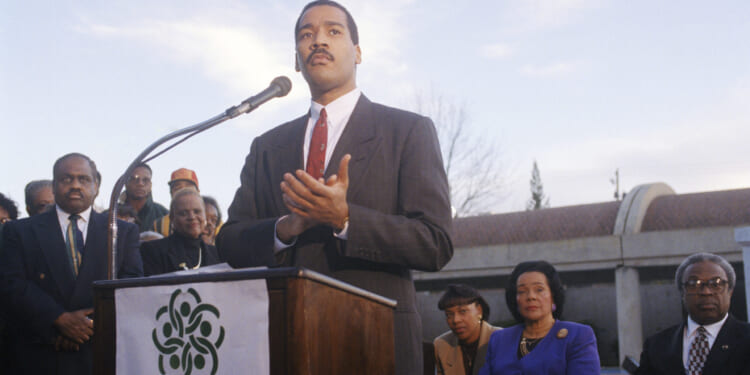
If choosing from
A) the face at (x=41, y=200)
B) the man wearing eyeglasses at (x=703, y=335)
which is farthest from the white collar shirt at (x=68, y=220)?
the man wearing eyeglasses at (x=703, y=335)

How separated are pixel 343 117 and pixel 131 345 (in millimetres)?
1004

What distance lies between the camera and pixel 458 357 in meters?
6.32

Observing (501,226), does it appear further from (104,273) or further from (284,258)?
(284,258)

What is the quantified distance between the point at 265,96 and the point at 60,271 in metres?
1.63

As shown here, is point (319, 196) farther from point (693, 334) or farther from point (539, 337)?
point (693, 334)

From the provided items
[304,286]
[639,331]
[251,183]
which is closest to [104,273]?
[251,183]

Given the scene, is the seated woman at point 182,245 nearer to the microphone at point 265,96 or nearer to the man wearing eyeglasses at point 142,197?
the man wearing eyeglasses at point 142,197

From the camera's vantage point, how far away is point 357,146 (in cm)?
235

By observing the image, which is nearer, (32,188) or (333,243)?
(333,243)

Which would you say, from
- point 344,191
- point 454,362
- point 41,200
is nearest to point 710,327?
point 454,362

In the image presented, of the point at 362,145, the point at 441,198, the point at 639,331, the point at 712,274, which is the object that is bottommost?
the point at 639,331

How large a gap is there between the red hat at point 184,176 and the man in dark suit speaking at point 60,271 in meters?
2.38

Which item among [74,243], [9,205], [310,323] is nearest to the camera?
[310,323]

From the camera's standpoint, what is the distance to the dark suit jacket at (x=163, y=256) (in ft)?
17.7
